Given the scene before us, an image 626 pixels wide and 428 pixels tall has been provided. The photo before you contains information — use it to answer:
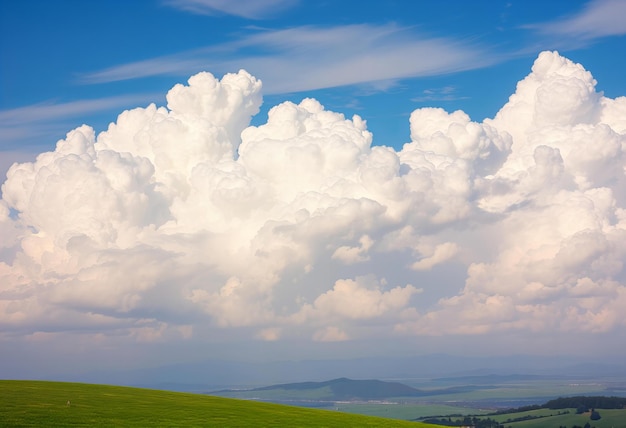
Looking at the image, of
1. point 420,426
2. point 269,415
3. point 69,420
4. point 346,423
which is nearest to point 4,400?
point 69,420

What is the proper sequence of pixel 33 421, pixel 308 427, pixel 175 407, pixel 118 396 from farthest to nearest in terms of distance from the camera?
pixel 118 396 → pixel 175 407 → pixel 308 427 → pixel 33 421

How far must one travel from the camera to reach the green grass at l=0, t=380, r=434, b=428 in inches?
2771

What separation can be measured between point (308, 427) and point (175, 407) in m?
17.7

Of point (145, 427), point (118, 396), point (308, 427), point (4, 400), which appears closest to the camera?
point (145, 427)

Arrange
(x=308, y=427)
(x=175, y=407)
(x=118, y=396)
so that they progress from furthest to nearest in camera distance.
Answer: (x=118, y=396) → (x=175, y=407) → (x=308, y=427)

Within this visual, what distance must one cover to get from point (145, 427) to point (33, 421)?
1037 cm

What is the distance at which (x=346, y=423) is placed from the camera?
92.5 m

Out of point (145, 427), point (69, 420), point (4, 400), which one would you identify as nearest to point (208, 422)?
point (145, 427)

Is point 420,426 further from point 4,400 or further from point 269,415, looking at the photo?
point 4,400

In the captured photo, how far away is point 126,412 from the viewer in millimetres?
79938

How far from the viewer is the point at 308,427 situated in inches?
3329

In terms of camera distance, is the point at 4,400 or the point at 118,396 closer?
the point at 4,400

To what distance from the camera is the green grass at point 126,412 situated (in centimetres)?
7038

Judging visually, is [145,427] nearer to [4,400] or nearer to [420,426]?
[4,400]
